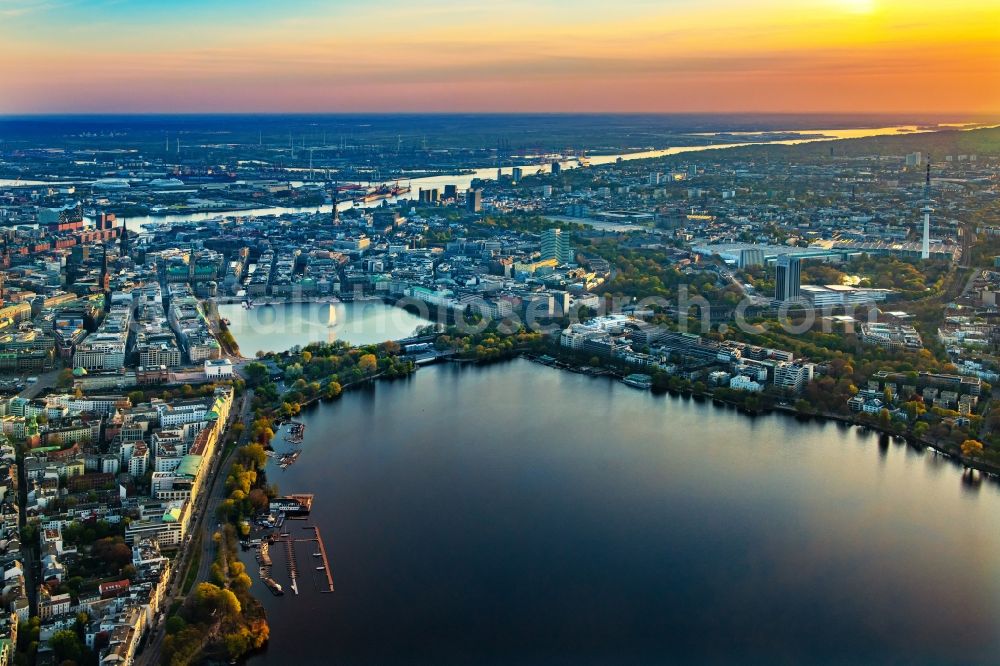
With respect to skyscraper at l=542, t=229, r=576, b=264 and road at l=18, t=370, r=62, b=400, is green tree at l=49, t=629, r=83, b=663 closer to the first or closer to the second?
road at l=18, t=370, r=62, b=400

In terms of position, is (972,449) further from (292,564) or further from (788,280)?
(788,280)

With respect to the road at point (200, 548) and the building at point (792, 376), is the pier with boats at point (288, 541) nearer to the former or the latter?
the road at point (200, 548)

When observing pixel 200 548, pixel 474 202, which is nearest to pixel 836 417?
pixel 200 548

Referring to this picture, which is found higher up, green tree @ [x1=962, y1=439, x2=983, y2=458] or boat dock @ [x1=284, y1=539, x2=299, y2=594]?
green tree @ [x1=962, y1=439, x2=983, y2=458]

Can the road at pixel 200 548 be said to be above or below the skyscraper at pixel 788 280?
below

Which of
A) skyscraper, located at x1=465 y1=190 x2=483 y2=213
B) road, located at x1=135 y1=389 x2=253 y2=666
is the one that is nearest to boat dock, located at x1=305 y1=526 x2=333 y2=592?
road, located at x1=135 y1=389 x2=253 y2=666

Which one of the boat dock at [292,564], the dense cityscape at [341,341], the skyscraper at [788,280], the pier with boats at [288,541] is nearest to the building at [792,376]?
the dense cityscape at [341,341]
